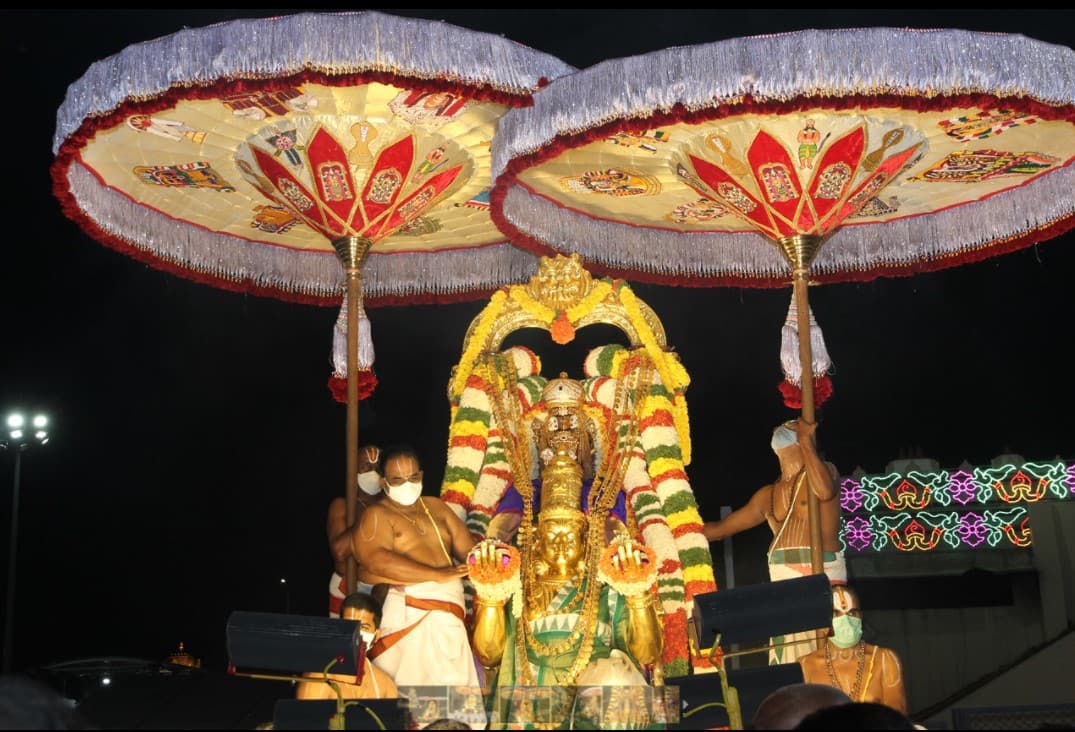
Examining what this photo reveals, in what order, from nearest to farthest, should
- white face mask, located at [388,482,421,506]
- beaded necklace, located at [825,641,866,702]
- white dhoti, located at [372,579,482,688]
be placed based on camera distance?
beaded necklace, located at [825,641,866,702] < white dhoti, located at [372,579,482,688] < white face mask, located at [388,482,421,506]

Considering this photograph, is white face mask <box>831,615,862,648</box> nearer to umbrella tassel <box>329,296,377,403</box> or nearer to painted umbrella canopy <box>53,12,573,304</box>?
painted umbrella canopy <box>53,12,573,304</box>

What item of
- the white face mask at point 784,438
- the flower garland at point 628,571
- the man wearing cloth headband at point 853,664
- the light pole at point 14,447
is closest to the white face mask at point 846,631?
the man wearing cloth headband at point 853,664

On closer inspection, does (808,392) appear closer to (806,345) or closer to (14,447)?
(806,345)

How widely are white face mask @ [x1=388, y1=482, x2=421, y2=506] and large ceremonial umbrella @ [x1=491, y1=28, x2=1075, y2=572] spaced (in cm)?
161

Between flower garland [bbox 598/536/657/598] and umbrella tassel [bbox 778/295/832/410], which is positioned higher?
umbrella tassel [bbox 778/295/832/410]

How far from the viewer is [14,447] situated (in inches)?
429

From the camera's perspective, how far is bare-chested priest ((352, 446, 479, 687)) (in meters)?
7.42

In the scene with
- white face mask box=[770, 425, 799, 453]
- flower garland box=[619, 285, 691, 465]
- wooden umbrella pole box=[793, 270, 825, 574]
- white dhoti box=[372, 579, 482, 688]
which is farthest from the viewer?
flower garland box=[619, 285, 691, 465]

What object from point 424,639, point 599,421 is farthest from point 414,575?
point 599,421

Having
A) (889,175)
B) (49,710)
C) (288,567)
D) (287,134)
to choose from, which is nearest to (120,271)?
(288,567)

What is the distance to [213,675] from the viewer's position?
27.7 feet

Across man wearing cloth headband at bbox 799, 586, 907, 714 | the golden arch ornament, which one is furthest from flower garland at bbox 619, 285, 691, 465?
man wearing cloth headband at bbox 799, 586, 907, 714

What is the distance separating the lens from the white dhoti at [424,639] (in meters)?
7.39

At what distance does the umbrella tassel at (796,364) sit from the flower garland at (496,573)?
6.84 ft
